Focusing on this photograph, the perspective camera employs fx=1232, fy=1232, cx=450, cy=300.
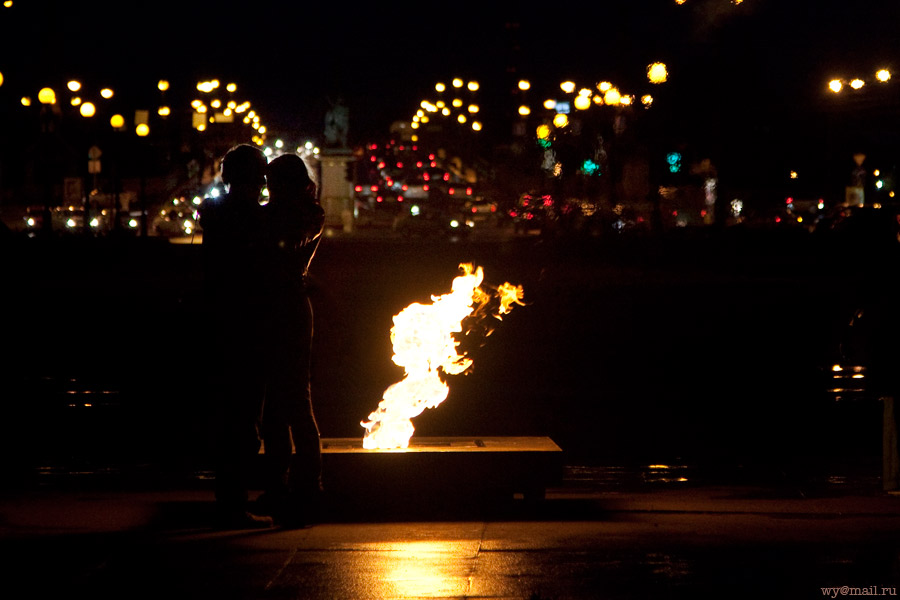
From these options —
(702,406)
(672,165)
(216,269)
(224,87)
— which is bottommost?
(702,406)

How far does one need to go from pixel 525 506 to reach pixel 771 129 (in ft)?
142

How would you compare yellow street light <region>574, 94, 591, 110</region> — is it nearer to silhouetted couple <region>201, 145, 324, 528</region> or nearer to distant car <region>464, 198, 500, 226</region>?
silhouetted couple <region>201, 145, 324, 528</region>

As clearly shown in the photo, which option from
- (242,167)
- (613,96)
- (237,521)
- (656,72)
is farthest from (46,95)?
(237,521)

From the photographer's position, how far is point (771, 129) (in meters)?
47.8

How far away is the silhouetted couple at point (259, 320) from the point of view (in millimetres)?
6223

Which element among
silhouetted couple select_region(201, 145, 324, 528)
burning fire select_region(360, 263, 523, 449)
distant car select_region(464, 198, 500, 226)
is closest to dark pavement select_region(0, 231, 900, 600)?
silhouetted couple select_region(201, 145, 324, 528)

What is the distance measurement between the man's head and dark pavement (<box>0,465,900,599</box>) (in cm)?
178

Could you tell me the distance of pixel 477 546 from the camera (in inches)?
226

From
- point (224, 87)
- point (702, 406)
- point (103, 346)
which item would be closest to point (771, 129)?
point (224, 87)

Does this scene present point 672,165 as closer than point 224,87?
Yes

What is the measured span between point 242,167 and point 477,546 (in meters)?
2.24

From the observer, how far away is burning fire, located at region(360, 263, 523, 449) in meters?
7.19

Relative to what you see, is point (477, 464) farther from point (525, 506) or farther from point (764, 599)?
point (764, 599)

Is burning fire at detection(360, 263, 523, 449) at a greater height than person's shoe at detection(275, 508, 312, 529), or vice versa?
burning fire at detection(360, 263, 523, 449)
